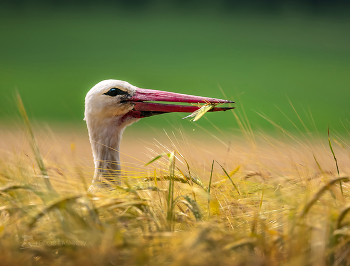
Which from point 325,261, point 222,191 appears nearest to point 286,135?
point 222,191

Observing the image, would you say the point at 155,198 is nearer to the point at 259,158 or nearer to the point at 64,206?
the point at 64,206

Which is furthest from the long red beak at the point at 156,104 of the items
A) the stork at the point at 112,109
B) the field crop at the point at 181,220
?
the field crop at the point at 181,220

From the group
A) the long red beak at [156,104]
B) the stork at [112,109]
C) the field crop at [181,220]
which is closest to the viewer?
the field crop at [181,220]

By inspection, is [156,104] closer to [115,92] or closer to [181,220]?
[115,92]

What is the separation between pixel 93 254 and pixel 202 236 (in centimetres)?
19

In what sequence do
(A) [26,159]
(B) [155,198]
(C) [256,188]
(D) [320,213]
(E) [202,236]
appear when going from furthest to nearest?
(A) [26,159] → (C) [256,188] → (B) [155,198] → (D) [320,213] → (E) [202,236]

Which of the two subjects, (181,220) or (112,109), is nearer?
(181,220)

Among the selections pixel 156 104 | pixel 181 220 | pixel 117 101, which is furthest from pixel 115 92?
pixel 181 220

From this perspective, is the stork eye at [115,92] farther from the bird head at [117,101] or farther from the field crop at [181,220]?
the field crop at [181,220]

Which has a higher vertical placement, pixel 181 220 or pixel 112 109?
pixel 112 109

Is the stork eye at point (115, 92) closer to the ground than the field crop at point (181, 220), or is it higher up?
higher up

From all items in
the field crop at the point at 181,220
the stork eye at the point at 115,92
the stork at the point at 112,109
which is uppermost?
the stork eye at the point at 115,92

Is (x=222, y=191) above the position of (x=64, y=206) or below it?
below

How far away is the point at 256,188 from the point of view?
100 centimetres
